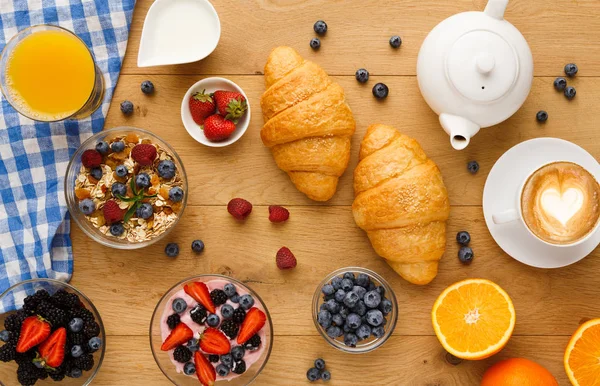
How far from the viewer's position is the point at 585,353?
5.65 ft

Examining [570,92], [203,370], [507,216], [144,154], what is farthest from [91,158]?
[570,92]

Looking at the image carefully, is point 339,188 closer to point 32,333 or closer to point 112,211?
point 112,211

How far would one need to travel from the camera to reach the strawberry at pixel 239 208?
1.77 meters

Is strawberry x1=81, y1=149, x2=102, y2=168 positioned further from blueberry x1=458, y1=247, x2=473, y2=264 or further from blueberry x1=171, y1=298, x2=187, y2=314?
blueberry x1=458, y1=247, x2=473, y2=264

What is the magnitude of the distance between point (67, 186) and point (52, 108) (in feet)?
0.78

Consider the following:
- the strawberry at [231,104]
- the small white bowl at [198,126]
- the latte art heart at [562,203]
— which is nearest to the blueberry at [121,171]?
the small white bowl at [198,126]

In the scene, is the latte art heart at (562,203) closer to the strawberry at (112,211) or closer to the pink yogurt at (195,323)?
the pink yogurt at (195,323)

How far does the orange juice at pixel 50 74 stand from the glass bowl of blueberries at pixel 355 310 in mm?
937

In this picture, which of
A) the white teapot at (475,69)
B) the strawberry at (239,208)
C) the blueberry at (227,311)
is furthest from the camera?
the strawberry at (239,208)

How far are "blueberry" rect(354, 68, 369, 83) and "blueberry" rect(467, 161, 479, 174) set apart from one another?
43 centimetres

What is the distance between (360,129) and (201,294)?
717 mm

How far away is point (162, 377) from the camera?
183cm

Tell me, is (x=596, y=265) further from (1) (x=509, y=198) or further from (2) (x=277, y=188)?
(2) (x=277, y=188)

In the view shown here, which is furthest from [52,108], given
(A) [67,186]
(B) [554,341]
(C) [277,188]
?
(B) [554,341]
